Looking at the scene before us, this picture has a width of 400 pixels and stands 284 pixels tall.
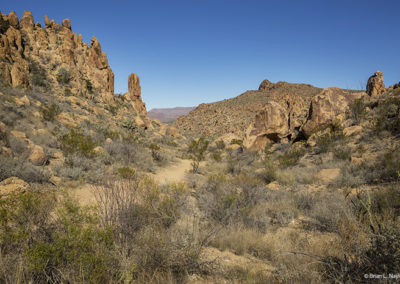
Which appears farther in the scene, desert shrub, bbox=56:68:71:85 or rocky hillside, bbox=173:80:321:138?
rocky hillside, bbox=173:80:321:138

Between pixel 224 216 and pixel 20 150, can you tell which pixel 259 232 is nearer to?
pixel 224 216

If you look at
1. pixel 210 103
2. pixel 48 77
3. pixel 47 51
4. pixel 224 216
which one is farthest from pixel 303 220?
pixel 210 103

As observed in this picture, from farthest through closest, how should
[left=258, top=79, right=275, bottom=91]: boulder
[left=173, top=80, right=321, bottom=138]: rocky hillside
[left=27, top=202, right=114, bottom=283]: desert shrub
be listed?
[left=258, top=79, right=275, bottom=91]: boulder < [left=173, top=80, right=321, bottom=138]: rocky hillside < [left=27, top=202, right=114, bottom=283]: desert shrub

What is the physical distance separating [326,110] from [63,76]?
871 inches

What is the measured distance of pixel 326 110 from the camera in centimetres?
1186

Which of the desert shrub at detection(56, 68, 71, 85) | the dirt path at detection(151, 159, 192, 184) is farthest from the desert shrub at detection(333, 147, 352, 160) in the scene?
the desert shrub at detection(56, 68, 71, 85)

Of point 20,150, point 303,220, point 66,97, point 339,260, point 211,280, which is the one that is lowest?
point 303,220

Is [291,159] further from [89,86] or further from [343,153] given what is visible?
[89,86]

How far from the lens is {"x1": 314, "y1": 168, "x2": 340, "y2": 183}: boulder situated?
6254mm

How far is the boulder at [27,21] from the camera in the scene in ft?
61.9

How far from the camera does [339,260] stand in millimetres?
2281

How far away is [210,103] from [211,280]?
48649 millimetres

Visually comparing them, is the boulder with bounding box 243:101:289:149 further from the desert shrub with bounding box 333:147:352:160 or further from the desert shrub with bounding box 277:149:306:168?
the desert shrub with bounding box 333:147:352:160

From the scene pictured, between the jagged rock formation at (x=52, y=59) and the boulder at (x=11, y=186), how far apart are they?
12.0 metres
